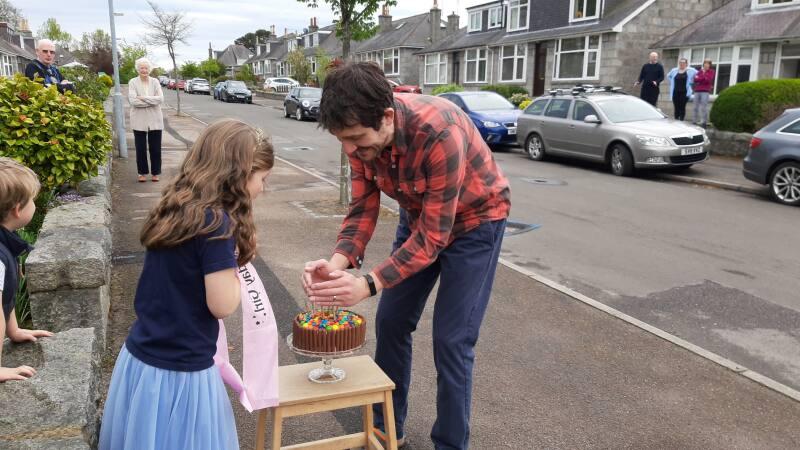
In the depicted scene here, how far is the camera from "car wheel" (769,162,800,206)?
34.1ft

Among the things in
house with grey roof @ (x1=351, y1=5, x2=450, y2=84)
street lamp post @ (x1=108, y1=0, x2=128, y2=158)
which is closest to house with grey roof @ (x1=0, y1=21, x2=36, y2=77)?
house with grey roof @ (x1=351, y1=5, x2=450, y2=84)

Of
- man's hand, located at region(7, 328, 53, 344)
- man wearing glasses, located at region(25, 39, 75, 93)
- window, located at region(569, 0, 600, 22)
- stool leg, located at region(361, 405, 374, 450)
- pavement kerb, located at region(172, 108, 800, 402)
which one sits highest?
window, located at region(569, 0, 600, 22)

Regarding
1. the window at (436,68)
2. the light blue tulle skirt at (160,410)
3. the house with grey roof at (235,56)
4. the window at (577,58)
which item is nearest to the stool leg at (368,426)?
the light blue tulle skirt at (160,410)

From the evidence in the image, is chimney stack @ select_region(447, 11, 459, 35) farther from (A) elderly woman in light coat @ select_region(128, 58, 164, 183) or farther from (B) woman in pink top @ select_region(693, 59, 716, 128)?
(A) elderly woman in light coat @ select_region(128, 58, 164, 183)

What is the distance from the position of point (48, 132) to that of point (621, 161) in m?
11.1

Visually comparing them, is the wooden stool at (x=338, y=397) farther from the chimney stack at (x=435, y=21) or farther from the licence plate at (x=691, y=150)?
the chimney stack at (x=435, y=21)

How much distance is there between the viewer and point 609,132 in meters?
13.9

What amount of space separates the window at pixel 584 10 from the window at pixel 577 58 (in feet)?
4.13

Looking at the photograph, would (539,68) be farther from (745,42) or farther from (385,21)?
(385,21)

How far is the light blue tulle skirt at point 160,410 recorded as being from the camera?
90.3 inches

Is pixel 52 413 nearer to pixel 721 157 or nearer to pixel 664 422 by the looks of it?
→ pixel 664 422

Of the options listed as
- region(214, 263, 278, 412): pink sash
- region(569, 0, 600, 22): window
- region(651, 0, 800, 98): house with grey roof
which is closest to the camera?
region(214, 263, 278, 412): pink sash

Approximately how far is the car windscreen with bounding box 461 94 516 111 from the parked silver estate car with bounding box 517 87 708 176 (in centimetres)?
252

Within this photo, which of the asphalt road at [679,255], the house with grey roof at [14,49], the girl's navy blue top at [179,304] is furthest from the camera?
the house with grey roof at [14,49]
